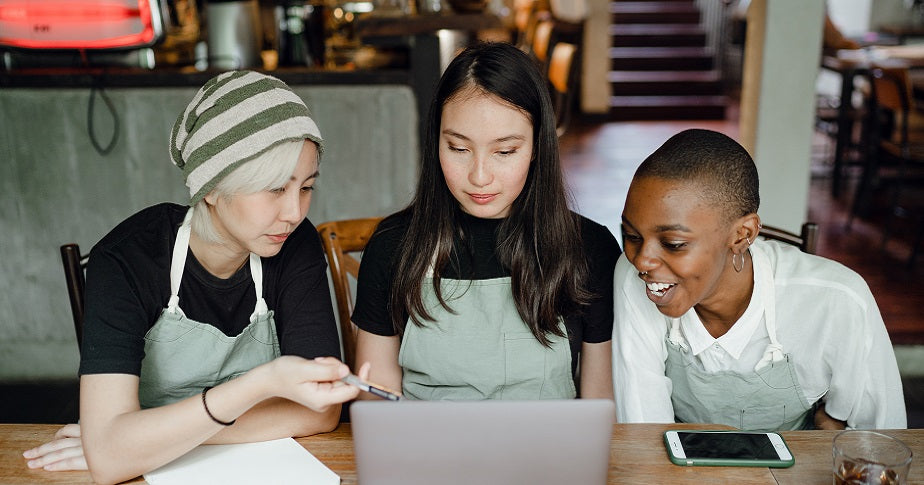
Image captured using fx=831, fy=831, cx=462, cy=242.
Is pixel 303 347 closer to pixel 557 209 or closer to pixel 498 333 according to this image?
pixel 498 333

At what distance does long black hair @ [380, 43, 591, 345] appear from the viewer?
166 cm

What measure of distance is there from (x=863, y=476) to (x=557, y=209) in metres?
0.76

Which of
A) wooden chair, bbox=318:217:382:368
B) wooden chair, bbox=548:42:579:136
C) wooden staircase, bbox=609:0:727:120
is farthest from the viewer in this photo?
wooden staircase, bbox=609:0:727:120

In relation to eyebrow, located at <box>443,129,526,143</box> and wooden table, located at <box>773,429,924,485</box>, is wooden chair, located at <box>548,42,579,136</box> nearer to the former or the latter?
eyebrow, located at <box>443,129,526,143</box>

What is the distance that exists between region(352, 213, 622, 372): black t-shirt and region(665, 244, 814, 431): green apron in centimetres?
16

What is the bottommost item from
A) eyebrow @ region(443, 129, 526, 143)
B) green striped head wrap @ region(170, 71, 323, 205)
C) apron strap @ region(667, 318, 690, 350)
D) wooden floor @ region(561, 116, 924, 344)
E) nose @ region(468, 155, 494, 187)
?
wooden floor @ region(561, 116, 924, 344)

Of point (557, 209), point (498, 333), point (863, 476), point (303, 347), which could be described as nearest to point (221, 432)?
point (303, 347)

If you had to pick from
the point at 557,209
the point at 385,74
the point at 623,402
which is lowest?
the point at 623,402

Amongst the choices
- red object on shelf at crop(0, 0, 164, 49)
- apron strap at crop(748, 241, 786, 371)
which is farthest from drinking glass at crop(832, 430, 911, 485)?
red object on shelf at crop(0, 0, 164, 49)

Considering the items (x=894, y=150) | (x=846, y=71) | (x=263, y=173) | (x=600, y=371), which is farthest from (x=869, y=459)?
(x=846, y=71)

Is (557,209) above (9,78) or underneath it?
underneath

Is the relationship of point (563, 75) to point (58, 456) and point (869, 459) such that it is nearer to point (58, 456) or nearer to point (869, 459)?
point (869, 459)

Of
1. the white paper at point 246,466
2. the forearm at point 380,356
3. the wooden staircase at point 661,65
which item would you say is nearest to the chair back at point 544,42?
the wooden staircase at point 661,65

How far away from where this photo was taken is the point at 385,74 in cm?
309
